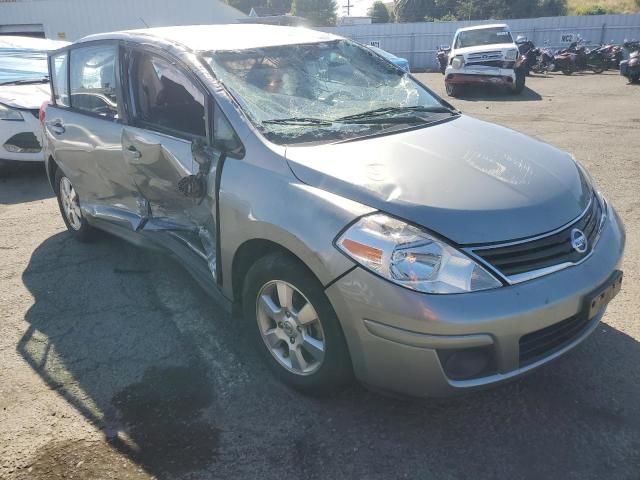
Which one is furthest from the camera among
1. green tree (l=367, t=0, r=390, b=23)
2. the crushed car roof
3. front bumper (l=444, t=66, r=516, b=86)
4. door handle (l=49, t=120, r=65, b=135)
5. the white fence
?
green tree (l=367, t=0, r=390, b=23)

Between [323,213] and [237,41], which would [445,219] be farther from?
[237,41]

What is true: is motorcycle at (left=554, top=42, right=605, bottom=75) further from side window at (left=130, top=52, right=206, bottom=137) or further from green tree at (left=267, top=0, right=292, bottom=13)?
green tree at (left=267, top=0, right=292, bottom=13)

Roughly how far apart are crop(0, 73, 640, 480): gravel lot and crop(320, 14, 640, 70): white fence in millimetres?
25785

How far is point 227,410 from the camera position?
2.77m

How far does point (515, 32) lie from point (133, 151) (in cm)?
2749

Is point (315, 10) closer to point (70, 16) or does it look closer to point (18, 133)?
point (70, 16)

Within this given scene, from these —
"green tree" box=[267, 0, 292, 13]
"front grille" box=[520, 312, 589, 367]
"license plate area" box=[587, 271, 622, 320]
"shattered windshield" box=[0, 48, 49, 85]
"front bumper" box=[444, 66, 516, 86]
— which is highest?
"green tree" box=[267, 0, 292, 13]

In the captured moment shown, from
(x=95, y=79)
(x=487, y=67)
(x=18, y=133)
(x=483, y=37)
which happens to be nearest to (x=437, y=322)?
(x=95, y=79)

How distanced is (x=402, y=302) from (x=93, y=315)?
97.1 inches

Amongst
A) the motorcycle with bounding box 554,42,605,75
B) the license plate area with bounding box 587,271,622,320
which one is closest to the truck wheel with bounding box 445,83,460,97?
the motorcycle with bounding box 554,42,605,75

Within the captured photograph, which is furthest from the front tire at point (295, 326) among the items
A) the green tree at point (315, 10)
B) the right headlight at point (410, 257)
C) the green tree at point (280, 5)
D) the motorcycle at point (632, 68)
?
the green tree at point (280, 5)

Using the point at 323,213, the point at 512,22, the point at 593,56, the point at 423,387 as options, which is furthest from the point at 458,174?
the point at 512,22

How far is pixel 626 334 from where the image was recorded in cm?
325

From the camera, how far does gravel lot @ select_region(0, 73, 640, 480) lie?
2406 millimetres
